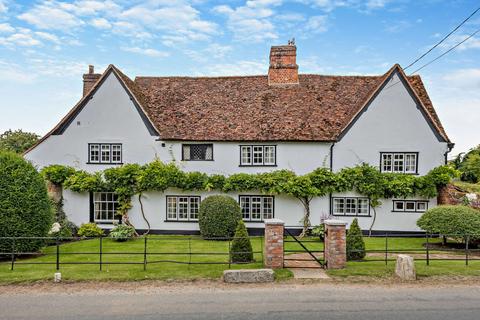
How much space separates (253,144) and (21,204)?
1144 centimetres

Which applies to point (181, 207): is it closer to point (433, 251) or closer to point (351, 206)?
point (351, 206)

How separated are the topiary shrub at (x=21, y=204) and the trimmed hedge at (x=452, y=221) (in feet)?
55.0

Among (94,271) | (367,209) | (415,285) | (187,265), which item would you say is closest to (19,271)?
(94,271)

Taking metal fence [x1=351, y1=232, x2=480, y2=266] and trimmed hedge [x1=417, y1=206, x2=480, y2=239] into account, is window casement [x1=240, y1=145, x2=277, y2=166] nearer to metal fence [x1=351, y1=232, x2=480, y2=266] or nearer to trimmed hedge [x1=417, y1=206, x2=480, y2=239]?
A: metal fence [x1=351, y1=232, x2=480, y2=266]

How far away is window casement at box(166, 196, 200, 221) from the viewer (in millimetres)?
20281

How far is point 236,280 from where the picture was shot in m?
10.7

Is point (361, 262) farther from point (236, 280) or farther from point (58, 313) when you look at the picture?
point (58, 313)

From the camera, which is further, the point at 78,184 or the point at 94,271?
the point at 78,184

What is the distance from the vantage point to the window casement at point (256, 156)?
66.1 feet

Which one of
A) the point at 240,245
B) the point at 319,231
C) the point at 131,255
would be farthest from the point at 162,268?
the point at 319,231

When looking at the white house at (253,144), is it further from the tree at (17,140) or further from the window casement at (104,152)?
the tree at (17,140)

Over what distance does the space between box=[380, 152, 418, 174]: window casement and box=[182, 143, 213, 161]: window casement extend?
377 inches

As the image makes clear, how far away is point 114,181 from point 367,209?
46.2 feet

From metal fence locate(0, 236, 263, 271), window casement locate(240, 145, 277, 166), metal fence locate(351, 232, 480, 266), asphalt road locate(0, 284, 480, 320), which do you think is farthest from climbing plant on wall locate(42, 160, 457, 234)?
asphalt road locate(0, 284, 480, 320)
